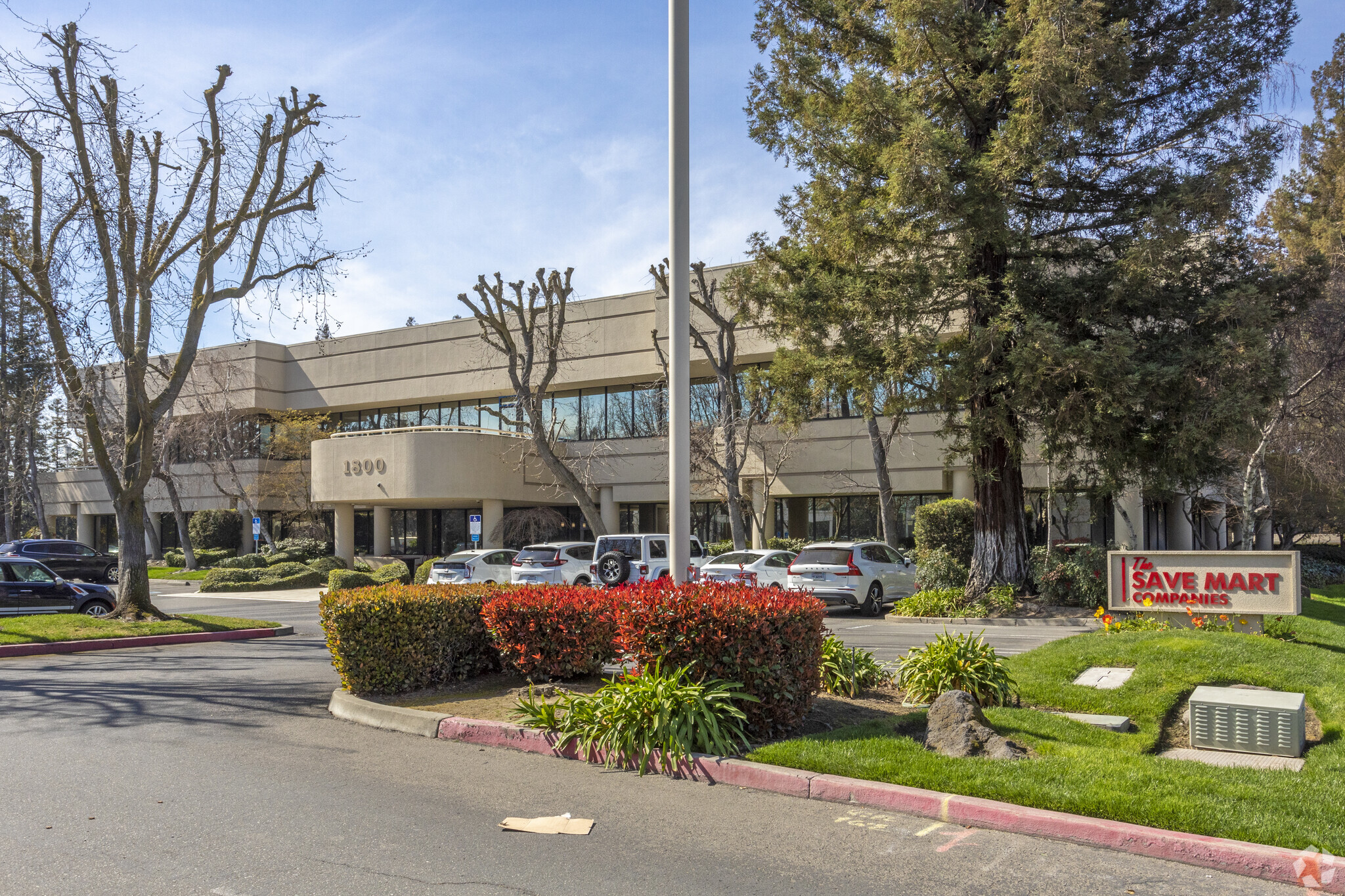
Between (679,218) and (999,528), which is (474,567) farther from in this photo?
(679,218)

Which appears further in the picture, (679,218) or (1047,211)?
(1047,211)

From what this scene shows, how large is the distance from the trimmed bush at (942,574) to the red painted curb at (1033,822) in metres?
16.5

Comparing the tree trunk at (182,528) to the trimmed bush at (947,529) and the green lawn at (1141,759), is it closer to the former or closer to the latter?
the trimmed bush at (947,529)

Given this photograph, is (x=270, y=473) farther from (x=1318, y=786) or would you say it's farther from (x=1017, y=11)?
(x=1318, y=786)

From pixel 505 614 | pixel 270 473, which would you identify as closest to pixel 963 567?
Result: pixel 505 614

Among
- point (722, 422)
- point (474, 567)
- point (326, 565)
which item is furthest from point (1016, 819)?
point (326, 565)

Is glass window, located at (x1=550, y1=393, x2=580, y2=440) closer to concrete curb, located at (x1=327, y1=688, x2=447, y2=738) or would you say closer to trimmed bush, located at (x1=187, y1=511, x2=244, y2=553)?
trimmed bush, located at (x1=187, y1=511, x2=244, y2=553)

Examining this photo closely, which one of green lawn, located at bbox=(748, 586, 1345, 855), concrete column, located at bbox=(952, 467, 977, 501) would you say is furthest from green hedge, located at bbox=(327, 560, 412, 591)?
green lawn, located at bbox=(748, 586, 1345, 855)

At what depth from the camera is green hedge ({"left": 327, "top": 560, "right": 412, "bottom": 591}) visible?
3075 centimetres

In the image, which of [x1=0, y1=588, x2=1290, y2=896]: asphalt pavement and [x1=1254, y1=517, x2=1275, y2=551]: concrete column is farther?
[x1=1254, y1=517, x2=1275, y2=551]: concrete column

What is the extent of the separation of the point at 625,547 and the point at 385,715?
15.7 meters

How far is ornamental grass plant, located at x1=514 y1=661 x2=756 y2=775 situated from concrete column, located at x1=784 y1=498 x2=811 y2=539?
31288mm

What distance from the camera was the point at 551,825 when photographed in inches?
239

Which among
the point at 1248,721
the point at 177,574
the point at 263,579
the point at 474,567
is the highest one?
the point at 474,567
